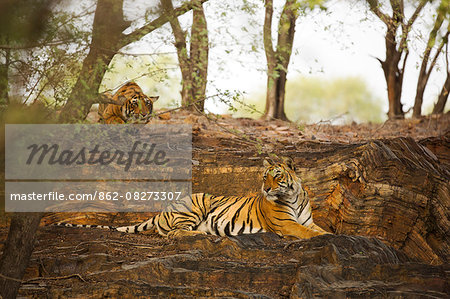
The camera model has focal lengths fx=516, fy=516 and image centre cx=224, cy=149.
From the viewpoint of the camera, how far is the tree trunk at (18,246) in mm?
5633

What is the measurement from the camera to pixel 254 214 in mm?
7715

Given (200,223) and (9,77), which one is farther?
(200,223)

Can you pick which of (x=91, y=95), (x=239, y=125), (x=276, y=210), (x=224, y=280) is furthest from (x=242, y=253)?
(x=239, y=125)

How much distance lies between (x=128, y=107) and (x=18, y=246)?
485 cm

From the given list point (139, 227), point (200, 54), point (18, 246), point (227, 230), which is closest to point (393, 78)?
point (227, 230)

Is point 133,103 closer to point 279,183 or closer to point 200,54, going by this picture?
point 200,54

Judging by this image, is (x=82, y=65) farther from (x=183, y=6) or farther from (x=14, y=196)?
(x=14, y=196)

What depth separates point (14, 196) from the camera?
671 centimetres

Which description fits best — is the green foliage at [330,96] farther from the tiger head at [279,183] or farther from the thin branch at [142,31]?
the thin branch at [142,31]

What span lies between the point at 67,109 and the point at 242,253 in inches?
105

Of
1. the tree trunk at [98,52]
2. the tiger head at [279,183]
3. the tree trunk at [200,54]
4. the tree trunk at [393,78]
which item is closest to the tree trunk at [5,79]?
the tree trunk at [98,52]

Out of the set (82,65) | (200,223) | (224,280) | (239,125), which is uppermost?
(239,125)

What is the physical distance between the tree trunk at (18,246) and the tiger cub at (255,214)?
83.6 inches

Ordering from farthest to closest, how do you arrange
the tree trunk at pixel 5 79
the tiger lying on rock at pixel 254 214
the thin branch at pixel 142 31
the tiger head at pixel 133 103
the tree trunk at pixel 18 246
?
the tiger head at pixel 133 103 < the tiger lying on rock at pixel 254 214 < the thin branch at pixel 142 31 < the tree trunk at pixel 18 246 < the tree trunk at pixel 5 79
